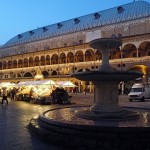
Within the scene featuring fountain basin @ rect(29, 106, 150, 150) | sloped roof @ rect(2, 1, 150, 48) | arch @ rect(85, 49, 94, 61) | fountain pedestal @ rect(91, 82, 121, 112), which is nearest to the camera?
fountain basin @ rect(29, 106, 150, 150)

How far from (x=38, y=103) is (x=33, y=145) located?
55.6 ft

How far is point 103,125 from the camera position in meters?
7.90

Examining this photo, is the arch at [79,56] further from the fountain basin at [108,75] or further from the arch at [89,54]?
the fountain basin at [108,75]

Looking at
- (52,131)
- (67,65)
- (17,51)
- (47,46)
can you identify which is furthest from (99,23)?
(52,131)

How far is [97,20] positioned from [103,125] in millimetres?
48019

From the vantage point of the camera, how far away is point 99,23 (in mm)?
53250

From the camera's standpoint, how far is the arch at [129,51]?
4528 cm

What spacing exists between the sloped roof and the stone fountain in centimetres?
3891

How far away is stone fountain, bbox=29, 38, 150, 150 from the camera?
691cm

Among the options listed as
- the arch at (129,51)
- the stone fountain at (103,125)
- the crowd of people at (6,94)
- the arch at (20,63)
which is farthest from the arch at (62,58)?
the stone fountain at (103,125)

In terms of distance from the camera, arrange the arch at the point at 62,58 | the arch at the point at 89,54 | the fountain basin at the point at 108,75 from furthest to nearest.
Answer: the arch at the point at 62,58 < the arch at the point at 89,54 < the fountain basin at the point at 108,75

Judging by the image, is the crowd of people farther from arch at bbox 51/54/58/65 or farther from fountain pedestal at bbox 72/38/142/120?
arch at bbox 51/54/58/65

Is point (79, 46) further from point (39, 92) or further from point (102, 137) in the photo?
point (102, 137)

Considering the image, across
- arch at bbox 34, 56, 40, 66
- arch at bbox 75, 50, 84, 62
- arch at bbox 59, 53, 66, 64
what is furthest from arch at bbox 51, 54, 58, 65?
arch at bbox 75, 50, 84, 62
